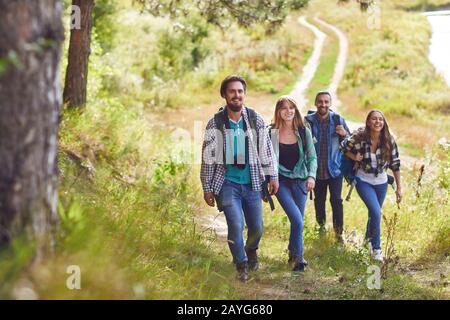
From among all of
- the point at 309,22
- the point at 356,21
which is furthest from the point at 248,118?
the point at 309,22

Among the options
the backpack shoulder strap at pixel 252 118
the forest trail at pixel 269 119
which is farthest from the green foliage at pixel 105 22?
the backpack shoulder strap at pixel 252 118

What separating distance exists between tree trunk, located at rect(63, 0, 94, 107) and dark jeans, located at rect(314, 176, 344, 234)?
13.4 ft

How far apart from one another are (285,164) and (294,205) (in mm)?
438

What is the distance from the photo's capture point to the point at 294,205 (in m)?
6.14

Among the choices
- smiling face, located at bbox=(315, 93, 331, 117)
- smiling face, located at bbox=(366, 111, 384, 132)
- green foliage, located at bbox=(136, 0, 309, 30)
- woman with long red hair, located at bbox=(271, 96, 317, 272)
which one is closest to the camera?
woman with long red hair, located at bbox=(271, 96, 317, 272)

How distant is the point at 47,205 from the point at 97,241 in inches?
24.6

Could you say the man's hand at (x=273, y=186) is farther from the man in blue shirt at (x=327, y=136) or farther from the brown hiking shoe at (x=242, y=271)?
the man in blue shirt at (x=327, y=136)

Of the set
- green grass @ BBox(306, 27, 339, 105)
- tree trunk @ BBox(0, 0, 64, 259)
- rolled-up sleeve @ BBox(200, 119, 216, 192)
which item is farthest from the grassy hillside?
green grass @ BBox(306, 27, 339, 105)

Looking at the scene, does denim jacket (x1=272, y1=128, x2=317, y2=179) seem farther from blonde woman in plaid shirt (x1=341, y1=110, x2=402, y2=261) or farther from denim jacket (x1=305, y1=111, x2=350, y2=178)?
denim jacket (x1=305, y1=111, x2=350, y2=178)

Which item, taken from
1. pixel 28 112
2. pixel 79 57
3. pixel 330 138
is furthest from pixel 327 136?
pixel 28 112

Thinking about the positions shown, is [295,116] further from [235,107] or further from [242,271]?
[242,271]

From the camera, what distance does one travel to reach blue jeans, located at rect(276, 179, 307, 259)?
6105 millimetres

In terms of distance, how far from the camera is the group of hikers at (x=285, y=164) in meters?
5.59
